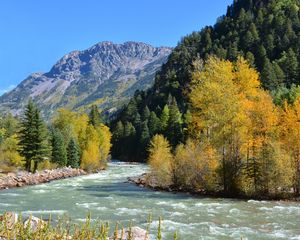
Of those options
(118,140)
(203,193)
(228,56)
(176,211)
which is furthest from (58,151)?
(228,56)

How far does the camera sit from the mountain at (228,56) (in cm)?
9456

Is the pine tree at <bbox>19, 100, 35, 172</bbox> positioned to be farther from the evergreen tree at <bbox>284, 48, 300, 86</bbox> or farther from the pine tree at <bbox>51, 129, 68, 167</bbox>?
the evergreen tree at <bbox>284, 48, 300, 86</bbox>

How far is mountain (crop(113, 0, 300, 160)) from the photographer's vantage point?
310ft

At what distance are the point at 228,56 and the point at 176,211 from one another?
91368 millimetres

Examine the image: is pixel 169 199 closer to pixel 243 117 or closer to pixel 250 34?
pixel 243 117

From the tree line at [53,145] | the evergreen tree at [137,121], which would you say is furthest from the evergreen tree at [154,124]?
the tree line at [53,145]

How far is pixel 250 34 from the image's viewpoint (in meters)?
116

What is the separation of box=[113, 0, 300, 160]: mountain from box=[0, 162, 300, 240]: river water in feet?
192

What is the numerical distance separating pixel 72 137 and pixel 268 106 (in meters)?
45.2

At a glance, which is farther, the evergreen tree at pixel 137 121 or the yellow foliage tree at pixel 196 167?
the evergreen tree at pixel 137 121

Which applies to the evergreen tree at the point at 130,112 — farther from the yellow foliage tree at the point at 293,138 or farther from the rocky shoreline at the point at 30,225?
the rocky shoreline at the point at 30,225

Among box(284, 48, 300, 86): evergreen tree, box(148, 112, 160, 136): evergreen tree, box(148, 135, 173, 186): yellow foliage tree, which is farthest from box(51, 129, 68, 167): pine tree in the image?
box(284, 48, 300, 86): evergreen tree

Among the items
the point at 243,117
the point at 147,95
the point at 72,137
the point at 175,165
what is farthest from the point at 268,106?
the point at 147,95

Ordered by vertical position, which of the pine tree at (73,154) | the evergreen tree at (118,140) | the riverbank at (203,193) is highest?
the evergreen tree at (118,140)
